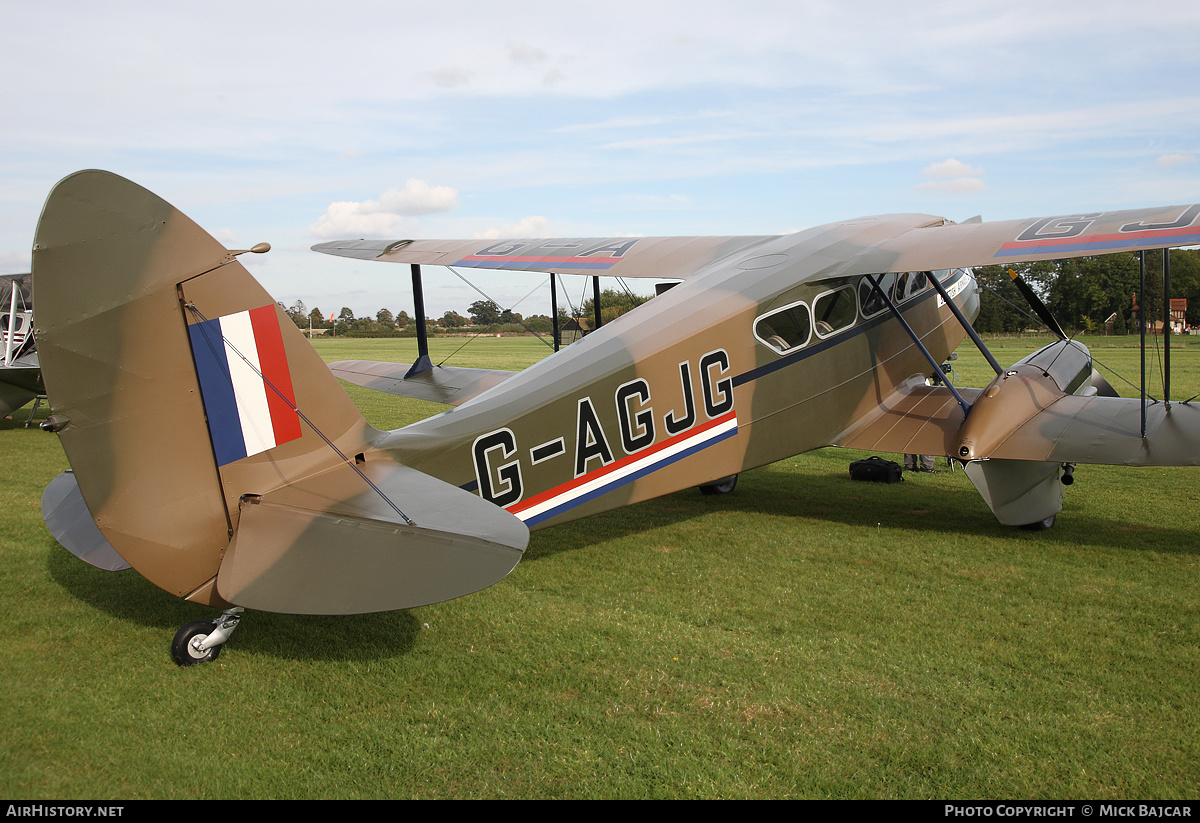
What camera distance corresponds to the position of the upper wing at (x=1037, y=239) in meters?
5.90

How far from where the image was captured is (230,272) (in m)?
4.12

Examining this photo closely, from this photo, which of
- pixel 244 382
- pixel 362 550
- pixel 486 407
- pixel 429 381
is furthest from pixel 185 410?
pixel 429 381

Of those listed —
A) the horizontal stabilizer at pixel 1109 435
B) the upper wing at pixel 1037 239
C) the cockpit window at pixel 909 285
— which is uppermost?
the upper wing at pixel 1037 239

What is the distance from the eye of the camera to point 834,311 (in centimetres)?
736

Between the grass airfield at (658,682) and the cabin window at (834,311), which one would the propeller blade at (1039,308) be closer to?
the cabin window at (834,311)

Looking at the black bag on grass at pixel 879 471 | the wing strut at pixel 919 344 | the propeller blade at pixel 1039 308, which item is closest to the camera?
the wing strut at pixel 919 344

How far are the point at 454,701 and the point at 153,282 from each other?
2.56 metres

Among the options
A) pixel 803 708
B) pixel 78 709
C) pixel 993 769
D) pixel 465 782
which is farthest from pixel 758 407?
pixel 78 709

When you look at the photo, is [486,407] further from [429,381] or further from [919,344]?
[429,381]

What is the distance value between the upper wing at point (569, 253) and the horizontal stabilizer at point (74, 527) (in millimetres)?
5112

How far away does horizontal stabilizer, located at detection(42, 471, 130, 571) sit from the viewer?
4.44m

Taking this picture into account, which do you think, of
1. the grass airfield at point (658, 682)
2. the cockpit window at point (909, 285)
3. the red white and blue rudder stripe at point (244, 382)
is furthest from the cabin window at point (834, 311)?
the red white and blue rudder stripe at point (244, 382)

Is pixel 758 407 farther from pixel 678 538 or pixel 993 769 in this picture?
pixel 993 769

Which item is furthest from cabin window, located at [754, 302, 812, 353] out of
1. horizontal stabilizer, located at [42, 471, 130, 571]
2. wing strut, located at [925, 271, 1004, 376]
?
horizontal stabilizer, located at [42, 471, 130, 571]
